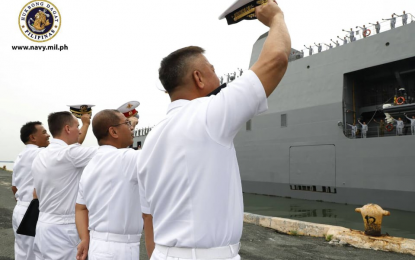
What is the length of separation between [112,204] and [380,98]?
15.2 m

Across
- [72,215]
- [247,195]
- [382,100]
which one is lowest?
[247,195]

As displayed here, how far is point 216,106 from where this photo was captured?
1157 mm

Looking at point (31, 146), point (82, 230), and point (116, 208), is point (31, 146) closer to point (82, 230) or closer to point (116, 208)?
point (82, 230)

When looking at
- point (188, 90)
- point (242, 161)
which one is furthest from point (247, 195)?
point (188, 90)

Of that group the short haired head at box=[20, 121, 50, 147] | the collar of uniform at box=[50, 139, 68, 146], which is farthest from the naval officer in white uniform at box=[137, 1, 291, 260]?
the short haired head at box=[20, 121, 50, 147]

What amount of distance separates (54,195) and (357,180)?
39.6ft

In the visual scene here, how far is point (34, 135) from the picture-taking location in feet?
14.3

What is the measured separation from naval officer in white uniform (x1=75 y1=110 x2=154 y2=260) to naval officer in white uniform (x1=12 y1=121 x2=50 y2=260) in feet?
6.83

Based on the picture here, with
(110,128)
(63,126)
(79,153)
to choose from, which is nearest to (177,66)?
(110,128)

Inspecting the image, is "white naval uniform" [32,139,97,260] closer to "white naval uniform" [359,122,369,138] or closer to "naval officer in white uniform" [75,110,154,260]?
"naval officer in white uniform" [75,110,154,260]

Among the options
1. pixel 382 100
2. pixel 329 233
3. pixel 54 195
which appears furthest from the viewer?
pixel 382 100

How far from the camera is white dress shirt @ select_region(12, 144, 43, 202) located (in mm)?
4164

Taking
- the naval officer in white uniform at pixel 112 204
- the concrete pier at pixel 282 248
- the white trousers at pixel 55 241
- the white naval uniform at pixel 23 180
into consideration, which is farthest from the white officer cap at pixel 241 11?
the concrete pier at pixel 282 248

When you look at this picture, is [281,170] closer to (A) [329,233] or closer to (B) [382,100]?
(B) [382,100]
